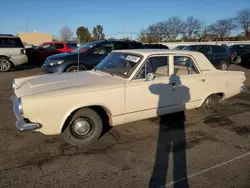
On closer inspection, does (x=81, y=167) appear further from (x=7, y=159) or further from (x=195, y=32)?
(x=195, y=32)

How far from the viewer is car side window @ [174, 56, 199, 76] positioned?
4520 millimetres

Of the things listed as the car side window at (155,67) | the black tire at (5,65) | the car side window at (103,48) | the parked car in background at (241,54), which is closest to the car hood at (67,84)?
the car side window at (155,67)

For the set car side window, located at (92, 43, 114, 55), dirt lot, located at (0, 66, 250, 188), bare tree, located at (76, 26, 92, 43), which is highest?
bare tree, located at (76, 26, 92, 43)

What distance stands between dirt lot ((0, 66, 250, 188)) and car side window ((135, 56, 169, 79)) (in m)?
1.14

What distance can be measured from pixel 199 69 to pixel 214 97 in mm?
975

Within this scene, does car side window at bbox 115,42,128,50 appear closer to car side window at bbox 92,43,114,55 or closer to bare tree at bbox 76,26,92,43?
car side window at bbox 92,43,114,55

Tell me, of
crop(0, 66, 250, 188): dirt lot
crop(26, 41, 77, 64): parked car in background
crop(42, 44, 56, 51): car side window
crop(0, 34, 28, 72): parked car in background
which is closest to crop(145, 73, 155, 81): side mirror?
crop(0, 66, 250, 188): dirt lot

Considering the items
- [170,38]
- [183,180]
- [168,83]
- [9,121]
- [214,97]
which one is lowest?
[183,180]

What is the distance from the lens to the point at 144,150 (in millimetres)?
3637

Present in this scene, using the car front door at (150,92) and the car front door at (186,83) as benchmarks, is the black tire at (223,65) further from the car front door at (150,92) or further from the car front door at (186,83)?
the car front door at (150,92)

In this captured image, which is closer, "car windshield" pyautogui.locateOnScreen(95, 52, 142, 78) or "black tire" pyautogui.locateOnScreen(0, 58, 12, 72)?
"car windshield" pyautogui.locateOnScreen(95, 52, 142, 78)

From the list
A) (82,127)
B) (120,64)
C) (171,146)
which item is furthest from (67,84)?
(171,146)

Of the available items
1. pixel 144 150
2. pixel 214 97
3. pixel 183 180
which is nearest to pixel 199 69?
pixel 214 97

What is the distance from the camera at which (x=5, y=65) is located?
476 inches
